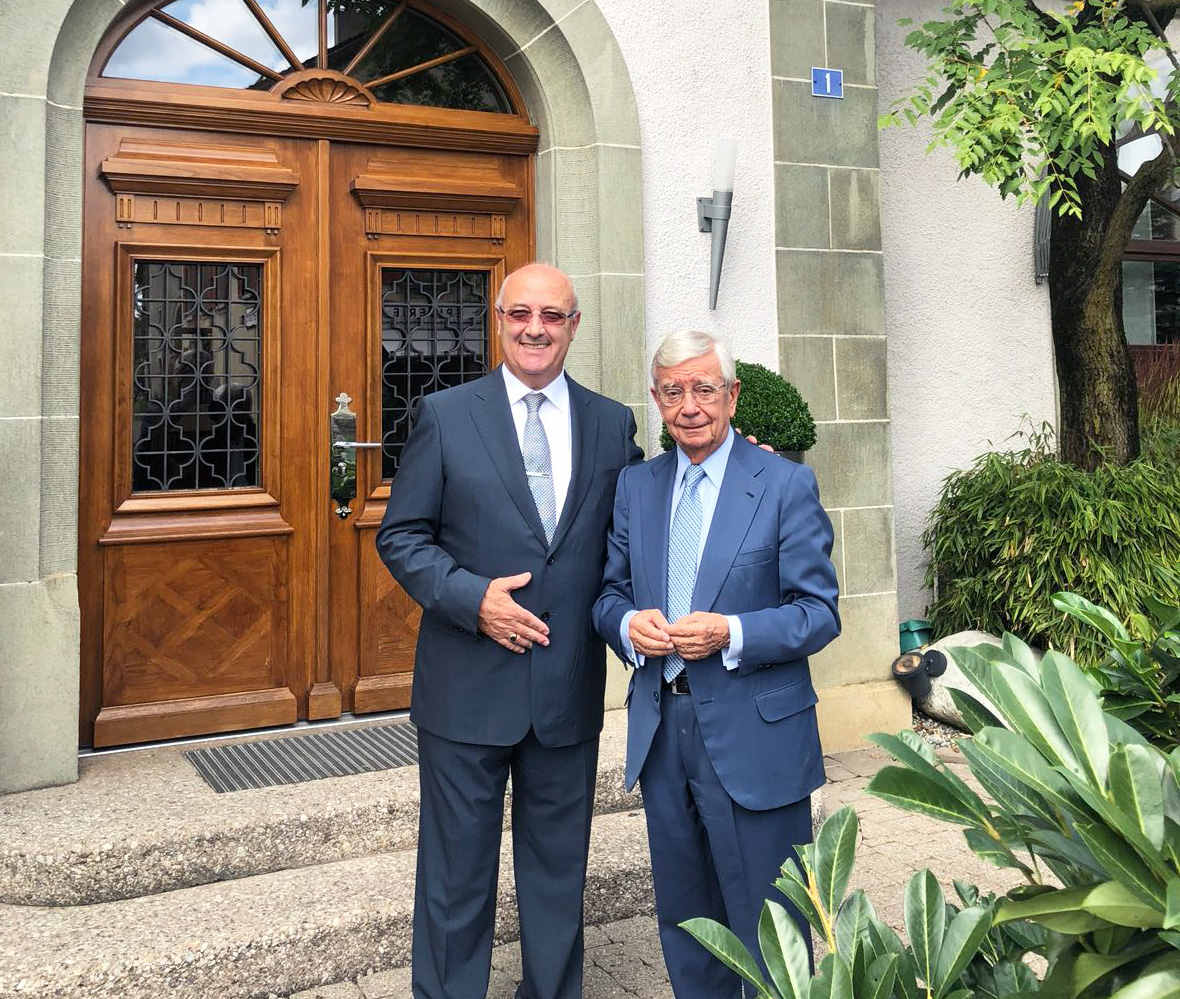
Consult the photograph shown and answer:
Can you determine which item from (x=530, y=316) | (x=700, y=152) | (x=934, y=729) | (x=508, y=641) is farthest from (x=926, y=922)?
(x=934, y=729)

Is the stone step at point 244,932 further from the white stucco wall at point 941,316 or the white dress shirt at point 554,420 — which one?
the white stucco wall at point 941,316

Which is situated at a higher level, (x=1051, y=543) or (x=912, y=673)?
(x=1051, y=543)

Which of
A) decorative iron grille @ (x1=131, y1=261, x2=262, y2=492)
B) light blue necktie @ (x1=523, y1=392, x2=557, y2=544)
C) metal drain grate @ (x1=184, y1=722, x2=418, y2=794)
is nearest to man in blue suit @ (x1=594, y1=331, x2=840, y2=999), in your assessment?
light blue necktie @ (x1=523, y1=392, x2=557, y2=544)

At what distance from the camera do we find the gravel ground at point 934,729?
5996 mm

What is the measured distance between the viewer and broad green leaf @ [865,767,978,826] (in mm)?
1152

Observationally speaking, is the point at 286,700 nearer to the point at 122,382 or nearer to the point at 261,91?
the point at 122,382

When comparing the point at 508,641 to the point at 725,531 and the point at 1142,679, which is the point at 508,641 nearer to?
the point at 725,531

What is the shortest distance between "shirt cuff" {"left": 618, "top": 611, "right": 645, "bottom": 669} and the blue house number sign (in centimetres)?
410

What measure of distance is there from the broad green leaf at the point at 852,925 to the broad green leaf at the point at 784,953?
0.04 m

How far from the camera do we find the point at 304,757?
4.70 metres

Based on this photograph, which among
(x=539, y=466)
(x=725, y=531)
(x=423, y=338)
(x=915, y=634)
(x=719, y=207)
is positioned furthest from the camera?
(x=915, y=634)

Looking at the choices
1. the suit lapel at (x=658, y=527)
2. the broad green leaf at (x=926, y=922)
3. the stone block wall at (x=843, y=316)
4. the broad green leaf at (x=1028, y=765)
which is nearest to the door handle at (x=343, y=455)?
the stone block wall at (x=843, y=316)

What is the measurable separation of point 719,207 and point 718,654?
3447 millimetres

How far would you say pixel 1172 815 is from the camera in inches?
39.4
